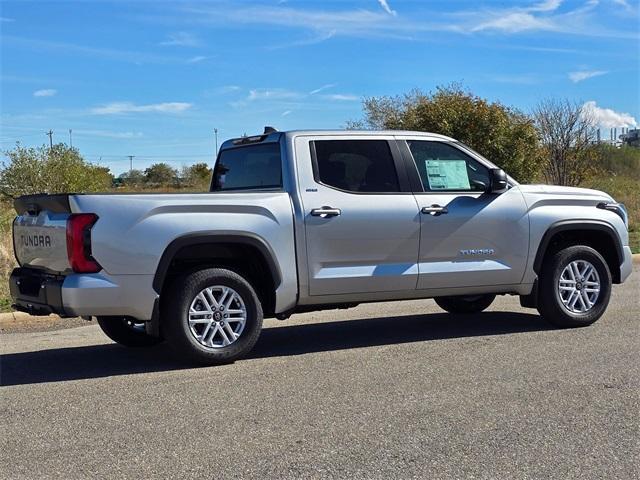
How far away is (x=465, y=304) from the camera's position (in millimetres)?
8547

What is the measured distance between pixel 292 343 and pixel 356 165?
5.91ft

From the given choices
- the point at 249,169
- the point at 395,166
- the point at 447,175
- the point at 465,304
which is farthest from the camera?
the point at 465,304

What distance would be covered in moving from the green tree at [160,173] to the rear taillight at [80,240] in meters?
61.3

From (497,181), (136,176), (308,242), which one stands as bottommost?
(308,242)

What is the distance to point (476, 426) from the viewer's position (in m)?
4.50

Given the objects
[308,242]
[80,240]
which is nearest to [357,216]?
[308,242]

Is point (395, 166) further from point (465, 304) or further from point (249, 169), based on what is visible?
point (465, 304)

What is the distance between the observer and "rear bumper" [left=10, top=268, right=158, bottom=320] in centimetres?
558

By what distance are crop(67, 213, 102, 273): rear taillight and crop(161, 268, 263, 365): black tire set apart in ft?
2.22

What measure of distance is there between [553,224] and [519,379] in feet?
7.38

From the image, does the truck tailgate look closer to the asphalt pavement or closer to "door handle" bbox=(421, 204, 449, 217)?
the asphalt pavement

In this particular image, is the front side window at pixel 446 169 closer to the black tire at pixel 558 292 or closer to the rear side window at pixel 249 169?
the black tire at pixel 558 292

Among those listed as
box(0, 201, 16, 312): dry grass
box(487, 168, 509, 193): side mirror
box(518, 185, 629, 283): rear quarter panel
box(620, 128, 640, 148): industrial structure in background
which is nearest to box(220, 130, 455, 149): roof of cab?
box(487, 168, 509, 193): side mirror

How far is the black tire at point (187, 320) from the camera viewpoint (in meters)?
5.86
